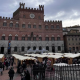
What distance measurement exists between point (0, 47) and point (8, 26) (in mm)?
8774

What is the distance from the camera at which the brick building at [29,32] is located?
38406 millimetres

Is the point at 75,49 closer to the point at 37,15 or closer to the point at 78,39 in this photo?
the point at 78,39

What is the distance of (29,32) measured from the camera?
1599 inches

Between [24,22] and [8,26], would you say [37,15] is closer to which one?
[24,22]

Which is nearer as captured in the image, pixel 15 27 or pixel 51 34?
pixel 15 27

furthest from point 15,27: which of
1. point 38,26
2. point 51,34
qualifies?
point 51,34

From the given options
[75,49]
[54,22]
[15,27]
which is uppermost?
[54,22]

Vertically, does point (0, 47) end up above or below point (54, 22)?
below

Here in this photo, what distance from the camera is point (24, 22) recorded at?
A: 133 ft

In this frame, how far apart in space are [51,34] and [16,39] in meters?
15.0

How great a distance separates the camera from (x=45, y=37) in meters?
42.2

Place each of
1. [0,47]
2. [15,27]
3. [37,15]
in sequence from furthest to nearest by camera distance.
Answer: [37,15], [15,27], [0,47]

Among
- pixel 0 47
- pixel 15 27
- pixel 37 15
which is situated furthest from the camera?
pixel 37 15

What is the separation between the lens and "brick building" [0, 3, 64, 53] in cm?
3841
